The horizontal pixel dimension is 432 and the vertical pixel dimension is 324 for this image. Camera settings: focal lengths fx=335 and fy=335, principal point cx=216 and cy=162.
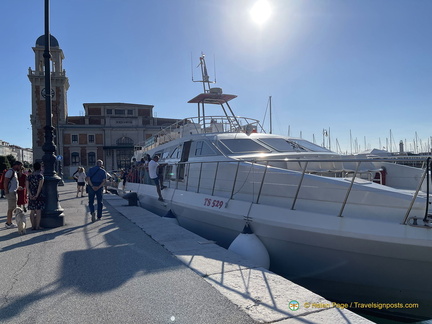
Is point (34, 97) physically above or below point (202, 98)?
above

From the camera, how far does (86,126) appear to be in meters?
54.8

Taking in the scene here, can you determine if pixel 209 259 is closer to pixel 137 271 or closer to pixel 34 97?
pixel 137 271

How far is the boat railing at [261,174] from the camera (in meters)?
4.54

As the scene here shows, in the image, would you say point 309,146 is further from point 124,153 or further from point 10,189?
point 124,153

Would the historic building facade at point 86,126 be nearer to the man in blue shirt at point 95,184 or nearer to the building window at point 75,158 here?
the building window at point 75,158

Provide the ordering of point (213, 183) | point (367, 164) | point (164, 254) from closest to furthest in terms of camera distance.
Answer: point (164, 254) → point (367, 164) → point (213, 183)

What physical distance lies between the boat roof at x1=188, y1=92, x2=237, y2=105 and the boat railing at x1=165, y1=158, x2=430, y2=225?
323cm

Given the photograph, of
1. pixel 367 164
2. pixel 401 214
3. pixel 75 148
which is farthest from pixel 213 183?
pixel 75 148

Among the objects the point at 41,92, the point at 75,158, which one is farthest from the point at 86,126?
the point at 41,92

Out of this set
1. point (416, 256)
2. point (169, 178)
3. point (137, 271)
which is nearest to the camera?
point (416, 256)

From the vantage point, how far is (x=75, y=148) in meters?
55.0

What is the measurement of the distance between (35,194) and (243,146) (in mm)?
4788

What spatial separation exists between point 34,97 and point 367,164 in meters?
56.7

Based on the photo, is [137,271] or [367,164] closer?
[137,271]
